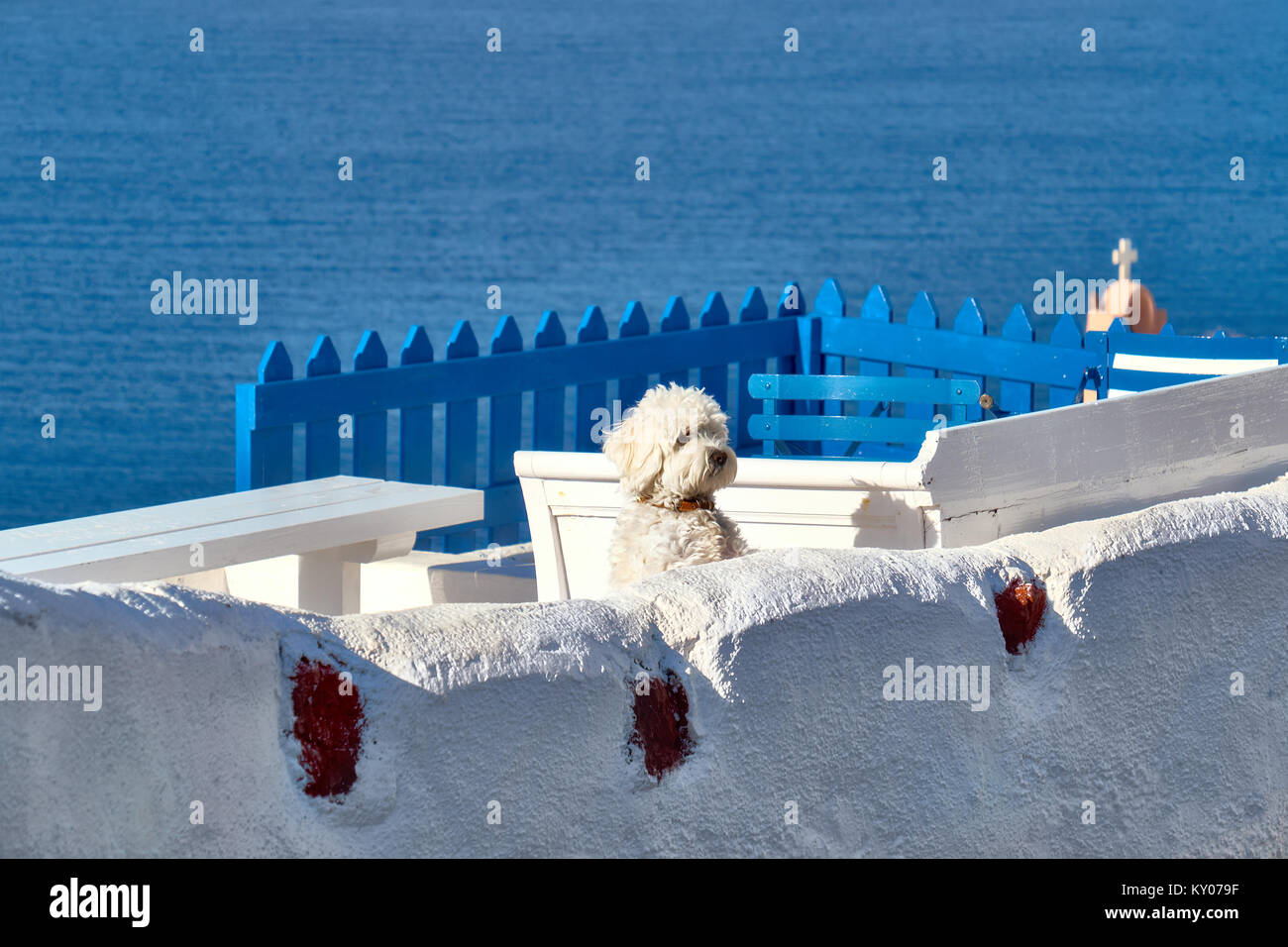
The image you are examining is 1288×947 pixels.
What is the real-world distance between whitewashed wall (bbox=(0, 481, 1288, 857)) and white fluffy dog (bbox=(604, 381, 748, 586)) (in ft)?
3.18

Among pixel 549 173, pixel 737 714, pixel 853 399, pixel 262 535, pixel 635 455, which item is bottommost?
pixel 737 714

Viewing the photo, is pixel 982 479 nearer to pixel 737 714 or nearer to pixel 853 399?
pixel 737 714

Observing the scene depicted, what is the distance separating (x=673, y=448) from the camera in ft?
11.3

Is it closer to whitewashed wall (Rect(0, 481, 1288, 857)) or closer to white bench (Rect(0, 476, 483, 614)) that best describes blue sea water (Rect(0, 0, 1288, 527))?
white bench (Rect(0, 476, 483, 614))

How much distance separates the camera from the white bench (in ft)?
12.0

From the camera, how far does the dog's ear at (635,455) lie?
3482 millimetres

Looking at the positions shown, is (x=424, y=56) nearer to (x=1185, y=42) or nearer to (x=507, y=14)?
(x=507, y=14)

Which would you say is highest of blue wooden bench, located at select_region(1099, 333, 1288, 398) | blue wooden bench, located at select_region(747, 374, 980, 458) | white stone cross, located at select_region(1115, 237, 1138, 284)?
white stone cross, located at select_region(1115, 237, 1138, 284)

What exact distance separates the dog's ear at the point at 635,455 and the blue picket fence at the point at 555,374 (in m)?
2.14

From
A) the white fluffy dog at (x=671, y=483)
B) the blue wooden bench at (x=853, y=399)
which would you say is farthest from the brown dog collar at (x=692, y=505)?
the blue wooden bench at (x=853, y=399)

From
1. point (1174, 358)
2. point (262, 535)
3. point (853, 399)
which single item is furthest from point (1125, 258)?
point (262, 535)

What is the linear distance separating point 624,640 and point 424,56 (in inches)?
1645

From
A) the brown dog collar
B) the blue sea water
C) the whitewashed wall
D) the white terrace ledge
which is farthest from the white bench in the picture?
the blue sea water

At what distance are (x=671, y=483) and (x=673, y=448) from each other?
0.08 m
